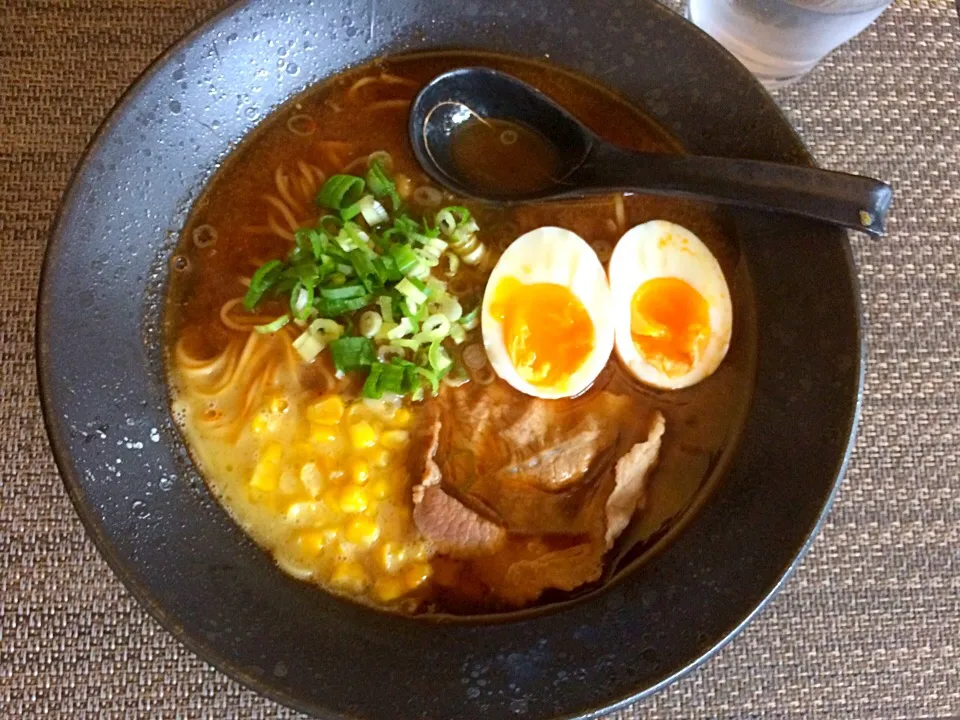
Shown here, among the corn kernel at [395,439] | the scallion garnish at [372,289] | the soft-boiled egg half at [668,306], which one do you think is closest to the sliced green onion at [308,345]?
the scallion garnish at [372,289]

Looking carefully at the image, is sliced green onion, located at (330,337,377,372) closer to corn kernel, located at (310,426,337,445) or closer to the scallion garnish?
the scallion garnish

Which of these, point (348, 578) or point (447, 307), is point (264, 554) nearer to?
point (348, 578)

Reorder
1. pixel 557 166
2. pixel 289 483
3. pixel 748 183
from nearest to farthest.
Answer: pixel 748 183 → pixel 289 483 → pixel 557 166

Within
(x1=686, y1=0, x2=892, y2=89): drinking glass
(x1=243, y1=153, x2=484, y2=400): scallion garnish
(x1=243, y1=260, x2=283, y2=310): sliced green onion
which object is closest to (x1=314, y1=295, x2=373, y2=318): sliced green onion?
(x1=243, y1=153, x2=484, y2=400): scallion garnish

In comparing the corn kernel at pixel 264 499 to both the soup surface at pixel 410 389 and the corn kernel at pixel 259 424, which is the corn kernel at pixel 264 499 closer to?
the soup surface at pixel 410 389

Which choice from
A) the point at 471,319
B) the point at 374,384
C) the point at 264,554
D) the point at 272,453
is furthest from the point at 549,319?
the point at 264,554

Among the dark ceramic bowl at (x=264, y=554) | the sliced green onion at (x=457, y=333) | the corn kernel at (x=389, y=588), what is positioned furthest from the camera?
the sliced green onion at (x=457, y=333)
